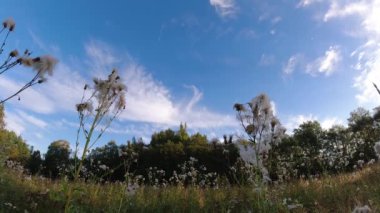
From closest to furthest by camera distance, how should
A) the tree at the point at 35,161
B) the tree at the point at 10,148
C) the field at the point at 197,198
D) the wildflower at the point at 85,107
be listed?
1. the wildflower at the point at 85,107
2. the field at the point at 197,198
3. the tree at the point at 10,148
4. the tree at the point at 35,161

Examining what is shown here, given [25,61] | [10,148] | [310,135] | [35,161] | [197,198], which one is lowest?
[197,198]

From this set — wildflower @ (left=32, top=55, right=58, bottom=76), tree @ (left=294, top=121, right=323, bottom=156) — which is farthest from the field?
tree @ (left=294, top=121, right=323, bottom=156)

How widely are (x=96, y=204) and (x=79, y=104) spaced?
4.07m

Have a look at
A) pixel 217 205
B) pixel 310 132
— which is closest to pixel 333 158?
pixel 217 205

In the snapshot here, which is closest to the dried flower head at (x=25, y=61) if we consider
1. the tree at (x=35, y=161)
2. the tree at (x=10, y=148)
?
the tree at (x=10, y=148)

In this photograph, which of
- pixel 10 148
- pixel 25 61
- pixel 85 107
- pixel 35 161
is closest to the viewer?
pixel 25 61

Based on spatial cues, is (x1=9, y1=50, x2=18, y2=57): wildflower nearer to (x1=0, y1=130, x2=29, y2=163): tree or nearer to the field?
the field

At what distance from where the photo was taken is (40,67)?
2.58 metres

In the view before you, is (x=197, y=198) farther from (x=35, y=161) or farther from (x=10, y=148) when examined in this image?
(x=35, y=161)

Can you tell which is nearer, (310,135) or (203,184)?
(203,184)

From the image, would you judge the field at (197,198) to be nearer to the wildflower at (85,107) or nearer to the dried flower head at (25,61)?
the wildflower at (85,107)

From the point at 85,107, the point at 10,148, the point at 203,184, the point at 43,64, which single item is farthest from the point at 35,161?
the point at 43,64

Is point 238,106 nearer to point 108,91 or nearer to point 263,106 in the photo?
point 263,106

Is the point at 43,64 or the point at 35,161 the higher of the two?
the point at 35,161
